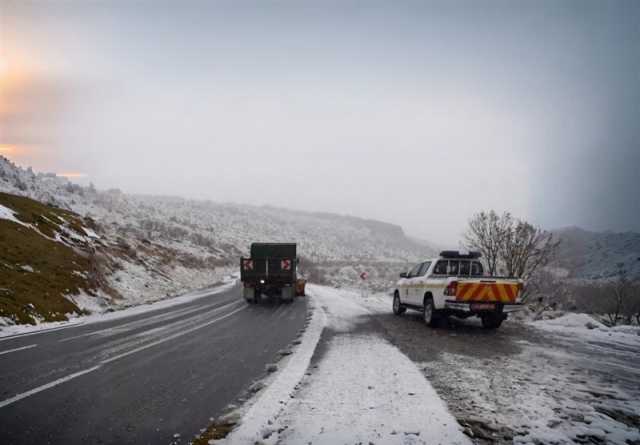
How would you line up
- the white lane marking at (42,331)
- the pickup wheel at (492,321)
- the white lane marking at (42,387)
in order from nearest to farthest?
the white lane marking at (42,387) → the white lane marking at (42,331) → the pickup wheel at (492,321)

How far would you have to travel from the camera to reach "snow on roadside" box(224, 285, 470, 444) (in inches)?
140

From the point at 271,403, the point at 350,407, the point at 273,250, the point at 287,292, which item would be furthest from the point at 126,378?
the point at 273,250

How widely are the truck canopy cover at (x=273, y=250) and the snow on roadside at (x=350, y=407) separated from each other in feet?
37.9

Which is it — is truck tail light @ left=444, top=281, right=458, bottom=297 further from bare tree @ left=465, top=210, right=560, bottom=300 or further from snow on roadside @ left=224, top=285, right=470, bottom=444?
bare tree @ left=465, top=210, right=560, bottom=300

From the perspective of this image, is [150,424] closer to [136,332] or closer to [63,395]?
[63,395]

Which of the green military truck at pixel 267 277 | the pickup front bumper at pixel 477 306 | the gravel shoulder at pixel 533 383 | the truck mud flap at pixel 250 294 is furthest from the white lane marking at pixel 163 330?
the pickup front bumper at pixel 477 306

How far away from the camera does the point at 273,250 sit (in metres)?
18.3

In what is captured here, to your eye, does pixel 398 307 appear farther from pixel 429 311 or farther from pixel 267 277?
pixel 267 277

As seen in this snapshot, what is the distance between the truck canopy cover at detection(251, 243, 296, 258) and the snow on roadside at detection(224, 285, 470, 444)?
11.5 m

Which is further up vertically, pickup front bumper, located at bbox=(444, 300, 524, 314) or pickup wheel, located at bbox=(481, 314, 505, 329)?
pickup front bumper, located at bbox=(444, 300, 524, 314)

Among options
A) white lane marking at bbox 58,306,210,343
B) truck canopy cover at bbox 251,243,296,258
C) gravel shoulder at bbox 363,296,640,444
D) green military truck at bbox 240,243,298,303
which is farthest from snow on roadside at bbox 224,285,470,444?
truck canopy cover at bbox 251,243,296,258

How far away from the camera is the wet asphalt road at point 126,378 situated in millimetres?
3699

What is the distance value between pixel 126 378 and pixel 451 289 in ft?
25.2

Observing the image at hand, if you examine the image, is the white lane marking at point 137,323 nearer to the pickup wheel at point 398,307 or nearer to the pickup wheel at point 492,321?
the pickup wheel at point 398,307
